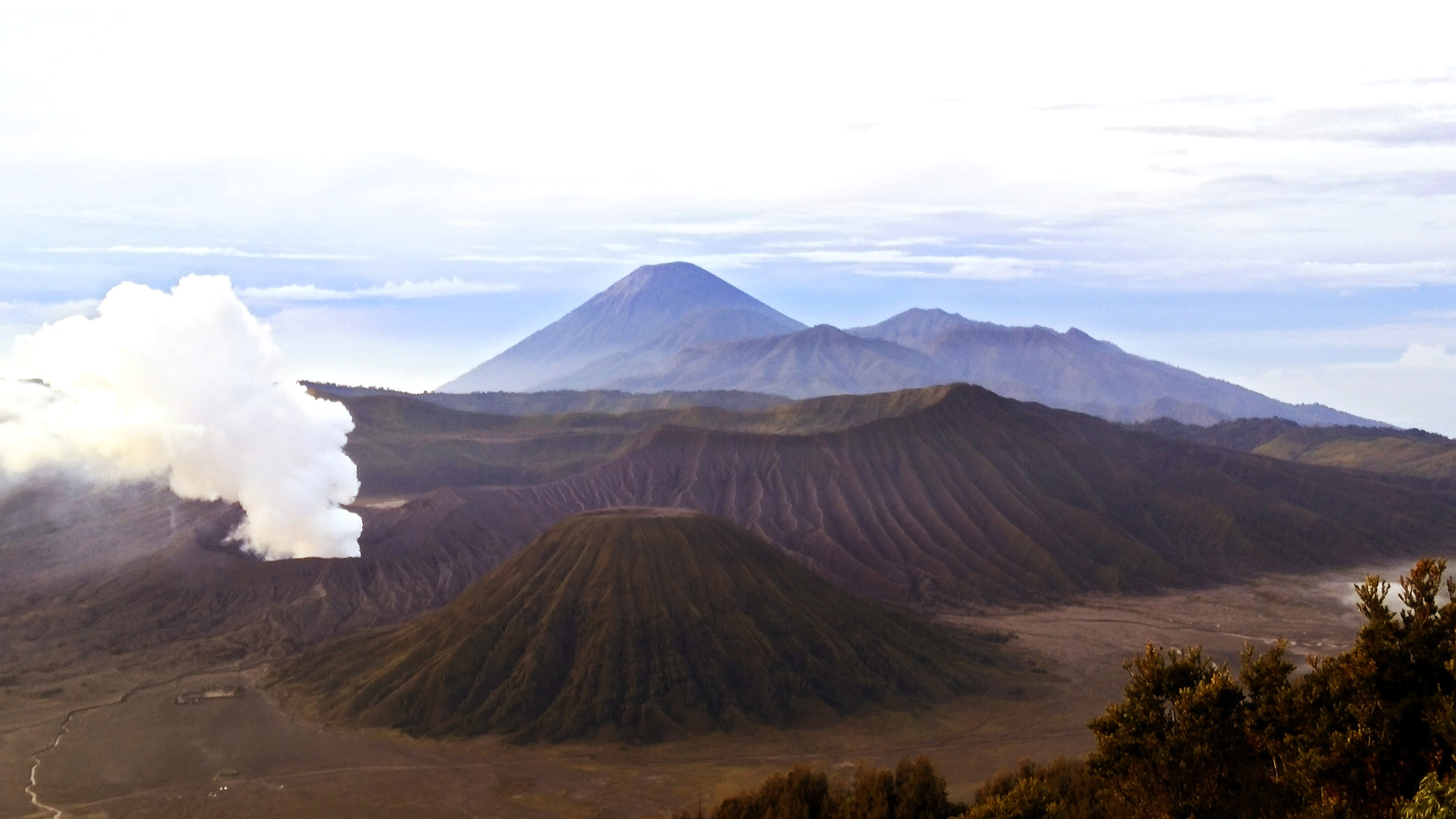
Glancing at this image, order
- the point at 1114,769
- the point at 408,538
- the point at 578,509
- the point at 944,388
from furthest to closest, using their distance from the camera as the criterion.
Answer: the point at 944,388 < the point at 578,509 < the point at 408,538 < the point at 1114,769

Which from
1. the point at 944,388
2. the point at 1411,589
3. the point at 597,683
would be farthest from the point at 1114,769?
the point at 944,388

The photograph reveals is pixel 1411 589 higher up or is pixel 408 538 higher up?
pixel 1411 589

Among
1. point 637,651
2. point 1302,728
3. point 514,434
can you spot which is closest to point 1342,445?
point 514,434

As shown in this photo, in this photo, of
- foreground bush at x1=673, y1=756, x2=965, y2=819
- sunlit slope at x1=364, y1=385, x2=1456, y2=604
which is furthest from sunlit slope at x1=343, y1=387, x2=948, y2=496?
foreground bush at x1=673, y1=756, x2=965, y2=819

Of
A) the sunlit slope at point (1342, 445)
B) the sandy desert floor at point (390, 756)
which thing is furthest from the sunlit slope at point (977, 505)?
the sandy desert floor at point (390, 756)

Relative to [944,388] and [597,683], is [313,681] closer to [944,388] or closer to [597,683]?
[597,683]

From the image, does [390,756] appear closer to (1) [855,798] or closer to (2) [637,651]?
(2) [637,651]
